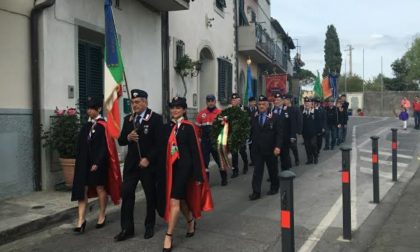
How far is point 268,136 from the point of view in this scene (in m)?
8.53

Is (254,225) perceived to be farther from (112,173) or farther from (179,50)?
(179,50)

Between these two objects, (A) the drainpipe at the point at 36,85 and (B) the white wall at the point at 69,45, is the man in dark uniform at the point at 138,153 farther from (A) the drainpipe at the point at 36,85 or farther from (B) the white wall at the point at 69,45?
(B) the white wall at the point at 69,45

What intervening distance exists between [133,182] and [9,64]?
Answer: 12.3ft

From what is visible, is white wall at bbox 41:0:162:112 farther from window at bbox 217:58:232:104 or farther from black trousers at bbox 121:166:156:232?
window at bbox 217:58:232:104

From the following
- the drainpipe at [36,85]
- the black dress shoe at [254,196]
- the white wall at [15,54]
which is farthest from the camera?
the drainpipe at [36,85]

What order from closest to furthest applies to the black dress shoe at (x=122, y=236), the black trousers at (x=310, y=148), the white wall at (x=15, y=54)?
the black dress shoe at (x=122, y=236) < the white wall at (x=15, y=54) < the black trousers at (x=310, y=148)

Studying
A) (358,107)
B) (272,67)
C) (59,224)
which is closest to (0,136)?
(59,224)

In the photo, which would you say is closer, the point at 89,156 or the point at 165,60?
the point at 89,156

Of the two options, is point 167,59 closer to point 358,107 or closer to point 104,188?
point 104,188

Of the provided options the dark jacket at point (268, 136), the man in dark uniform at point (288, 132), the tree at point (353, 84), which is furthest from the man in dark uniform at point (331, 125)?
the tree at point (353, 84)

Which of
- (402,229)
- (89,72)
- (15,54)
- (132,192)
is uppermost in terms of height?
(15,54)

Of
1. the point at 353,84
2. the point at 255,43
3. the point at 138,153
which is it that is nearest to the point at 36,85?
the point at 138,153

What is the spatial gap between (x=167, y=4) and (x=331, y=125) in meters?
7.07

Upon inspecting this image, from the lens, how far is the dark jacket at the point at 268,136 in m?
8.52
